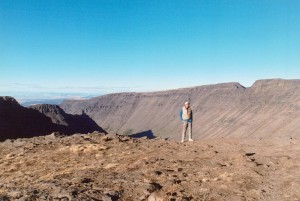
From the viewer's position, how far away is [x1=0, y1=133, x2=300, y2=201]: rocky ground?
867 cm

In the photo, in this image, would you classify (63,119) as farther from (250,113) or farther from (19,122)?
(250,113)

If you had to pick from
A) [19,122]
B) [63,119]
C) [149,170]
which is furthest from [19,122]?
[149,170]

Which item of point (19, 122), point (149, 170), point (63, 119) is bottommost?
point (63, 119)

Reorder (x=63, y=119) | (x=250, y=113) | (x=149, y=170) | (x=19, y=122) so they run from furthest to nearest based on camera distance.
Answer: (x=250, y=113) → (x=63, y=119) → (x=19, y=122) → (x=149, y=170)

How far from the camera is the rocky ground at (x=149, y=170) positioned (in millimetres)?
8672

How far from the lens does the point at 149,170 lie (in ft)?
36.1

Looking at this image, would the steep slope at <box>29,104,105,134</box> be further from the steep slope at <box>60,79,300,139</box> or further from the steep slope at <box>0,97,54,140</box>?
the steep slope at <box>60,79,300,139</box>

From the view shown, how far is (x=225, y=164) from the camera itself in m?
11.7

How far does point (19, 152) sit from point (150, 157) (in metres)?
7.28

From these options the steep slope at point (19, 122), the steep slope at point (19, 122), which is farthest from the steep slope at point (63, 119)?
the steep slope at point (19, 122)

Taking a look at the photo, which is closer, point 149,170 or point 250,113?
point 149,170

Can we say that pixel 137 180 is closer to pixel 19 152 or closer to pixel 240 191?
pixel 240 191

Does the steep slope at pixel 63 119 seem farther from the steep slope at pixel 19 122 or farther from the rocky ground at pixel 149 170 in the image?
the rocky ground at pixel 149 170

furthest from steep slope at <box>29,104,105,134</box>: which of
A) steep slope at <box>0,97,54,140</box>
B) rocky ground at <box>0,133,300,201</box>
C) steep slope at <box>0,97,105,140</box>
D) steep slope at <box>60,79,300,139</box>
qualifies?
rocky ground at <box>0,133,300,201</box>
